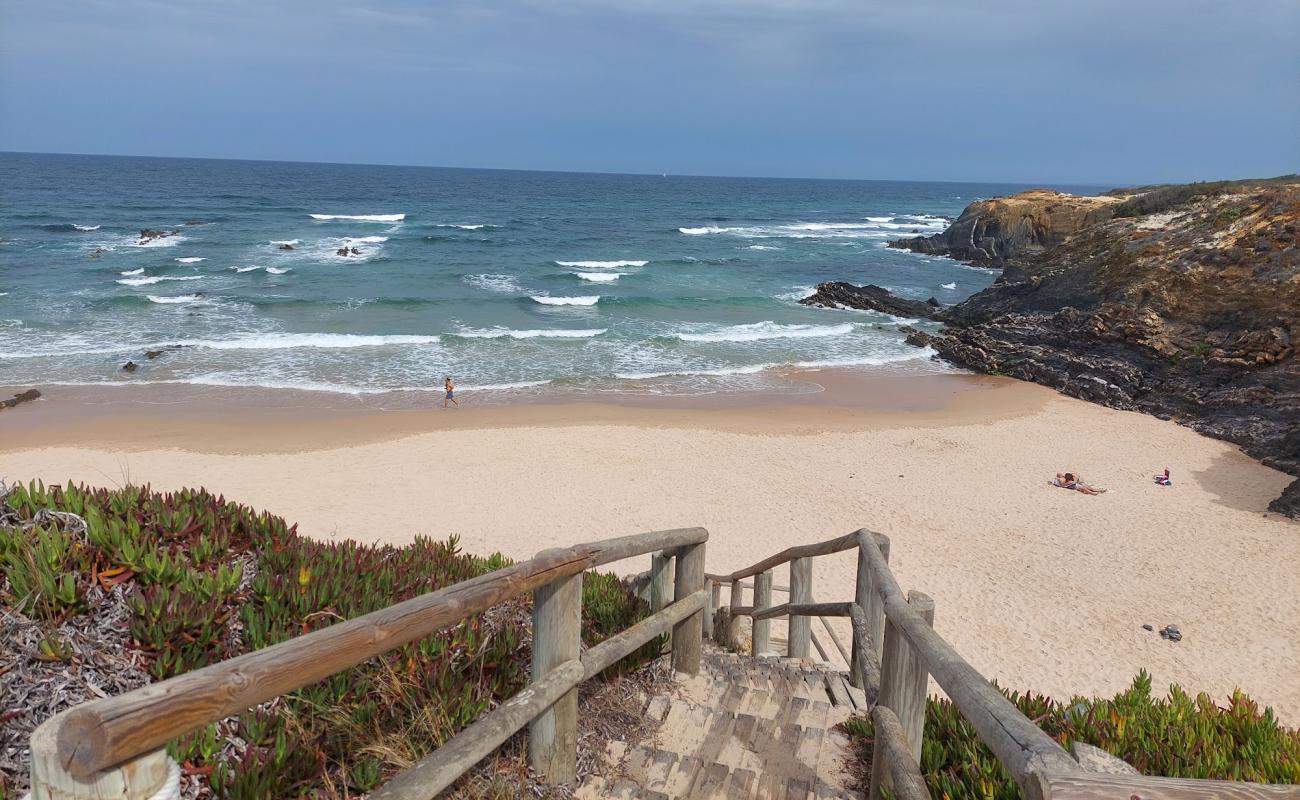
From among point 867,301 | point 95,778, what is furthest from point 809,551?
point 867,301

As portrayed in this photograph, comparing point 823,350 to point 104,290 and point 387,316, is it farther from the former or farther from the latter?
point 104,290

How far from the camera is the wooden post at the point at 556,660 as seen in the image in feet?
9.58

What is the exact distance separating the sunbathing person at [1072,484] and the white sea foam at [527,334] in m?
17.9

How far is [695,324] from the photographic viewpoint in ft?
111

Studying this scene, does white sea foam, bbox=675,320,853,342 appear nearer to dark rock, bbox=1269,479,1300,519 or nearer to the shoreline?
the shoreline

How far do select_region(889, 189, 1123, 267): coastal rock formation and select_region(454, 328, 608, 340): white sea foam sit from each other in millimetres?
28577

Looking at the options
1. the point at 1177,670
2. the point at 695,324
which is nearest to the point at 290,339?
the point at 695,324

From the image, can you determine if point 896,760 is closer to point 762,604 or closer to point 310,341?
point 762,604

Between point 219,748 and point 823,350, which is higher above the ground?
point 219,748

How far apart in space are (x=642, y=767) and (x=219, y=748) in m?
1.77

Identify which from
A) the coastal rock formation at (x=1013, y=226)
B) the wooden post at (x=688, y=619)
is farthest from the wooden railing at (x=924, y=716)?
the coastal rock formation at (x=1013, y=226)

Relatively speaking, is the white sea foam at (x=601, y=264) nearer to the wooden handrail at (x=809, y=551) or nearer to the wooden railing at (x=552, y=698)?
the wooden handrail at (x=809, y=551)

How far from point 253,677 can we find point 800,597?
5011 mm

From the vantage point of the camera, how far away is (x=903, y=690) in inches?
112
